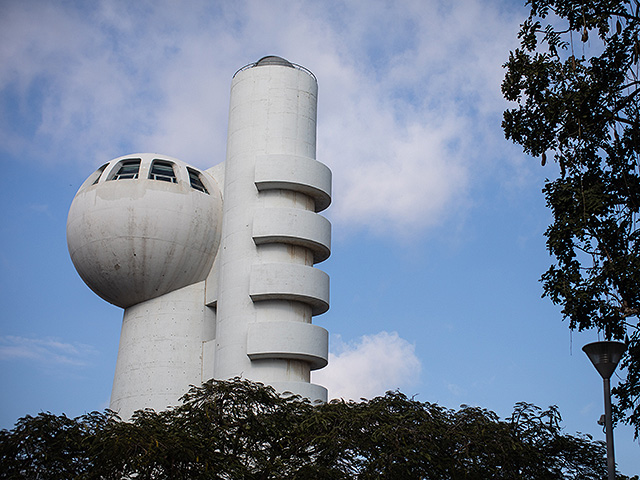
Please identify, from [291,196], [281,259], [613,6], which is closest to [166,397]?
[281,259]

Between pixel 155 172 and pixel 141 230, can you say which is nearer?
pixel 141 230

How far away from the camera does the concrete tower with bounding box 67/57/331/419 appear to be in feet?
120

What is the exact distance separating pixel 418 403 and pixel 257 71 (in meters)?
21.5

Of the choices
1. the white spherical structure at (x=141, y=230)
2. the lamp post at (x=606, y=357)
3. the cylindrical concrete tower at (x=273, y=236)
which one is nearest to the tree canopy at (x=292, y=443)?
the lamp post at (x=606, y=357)

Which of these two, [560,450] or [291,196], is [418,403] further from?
[291,196]

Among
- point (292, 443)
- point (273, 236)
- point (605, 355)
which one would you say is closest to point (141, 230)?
point (273, 236)

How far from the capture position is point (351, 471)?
22812 millimetres

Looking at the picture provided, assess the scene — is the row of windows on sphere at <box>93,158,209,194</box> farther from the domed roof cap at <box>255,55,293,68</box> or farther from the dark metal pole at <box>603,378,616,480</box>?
the dark metal pole at <box>603,378,616,480</box>

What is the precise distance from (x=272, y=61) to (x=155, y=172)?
843 cm

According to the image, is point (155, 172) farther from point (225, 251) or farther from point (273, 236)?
point (273, 236)

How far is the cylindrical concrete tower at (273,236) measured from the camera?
3603 centimetres

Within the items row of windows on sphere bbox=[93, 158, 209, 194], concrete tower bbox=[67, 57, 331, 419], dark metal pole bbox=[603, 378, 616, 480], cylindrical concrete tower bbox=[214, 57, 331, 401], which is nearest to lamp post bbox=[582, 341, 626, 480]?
dark metal pole bbox=[603, 378, 616, 480]

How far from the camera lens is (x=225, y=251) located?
38.7 m

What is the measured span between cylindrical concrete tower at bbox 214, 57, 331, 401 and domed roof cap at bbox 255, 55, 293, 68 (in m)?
0.43
